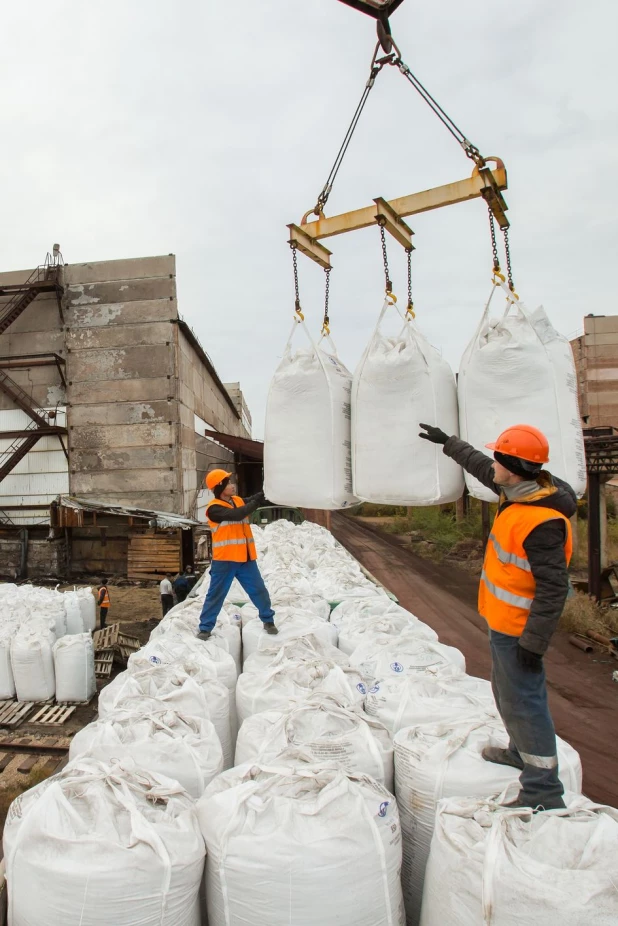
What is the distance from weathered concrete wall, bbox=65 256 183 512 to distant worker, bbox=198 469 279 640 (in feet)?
39.2

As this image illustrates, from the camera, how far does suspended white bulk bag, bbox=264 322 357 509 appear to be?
10.6 ft

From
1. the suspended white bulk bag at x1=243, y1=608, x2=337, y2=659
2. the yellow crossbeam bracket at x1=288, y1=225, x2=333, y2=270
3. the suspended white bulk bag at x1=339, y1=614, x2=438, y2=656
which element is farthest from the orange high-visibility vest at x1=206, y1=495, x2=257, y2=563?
the yellow crossbeam bracket at x1=288, y1=225, x2=333, y2=270

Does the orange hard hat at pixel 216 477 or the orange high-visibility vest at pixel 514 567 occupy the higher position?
the orange hard hat at pixel 216 477

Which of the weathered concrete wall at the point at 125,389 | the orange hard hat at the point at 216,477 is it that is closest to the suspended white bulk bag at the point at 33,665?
the orange hard hat at the point at 216,477

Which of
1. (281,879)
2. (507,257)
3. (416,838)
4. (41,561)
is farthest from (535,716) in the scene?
(41,561)

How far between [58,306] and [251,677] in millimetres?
16334

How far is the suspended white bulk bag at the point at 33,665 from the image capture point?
6.21 meters

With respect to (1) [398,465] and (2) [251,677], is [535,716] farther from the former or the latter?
(2) [251,677]

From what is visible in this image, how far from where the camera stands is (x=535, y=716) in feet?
7.14

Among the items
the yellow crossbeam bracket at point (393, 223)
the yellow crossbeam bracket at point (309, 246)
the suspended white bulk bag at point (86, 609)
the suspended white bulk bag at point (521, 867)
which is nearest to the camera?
the suspended white bulk bag at point (521, 867)

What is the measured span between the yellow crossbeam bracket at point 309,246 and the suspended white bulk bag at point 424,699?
2679 mm

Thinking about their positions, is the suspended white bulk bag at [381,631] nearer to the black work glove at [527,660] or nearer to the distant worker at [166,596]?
the black work glove at [527,660]

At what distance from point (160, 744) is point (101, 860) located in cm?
71

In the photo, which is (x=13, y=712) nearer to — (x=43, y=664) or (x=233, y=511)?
(x=43, y=664)
